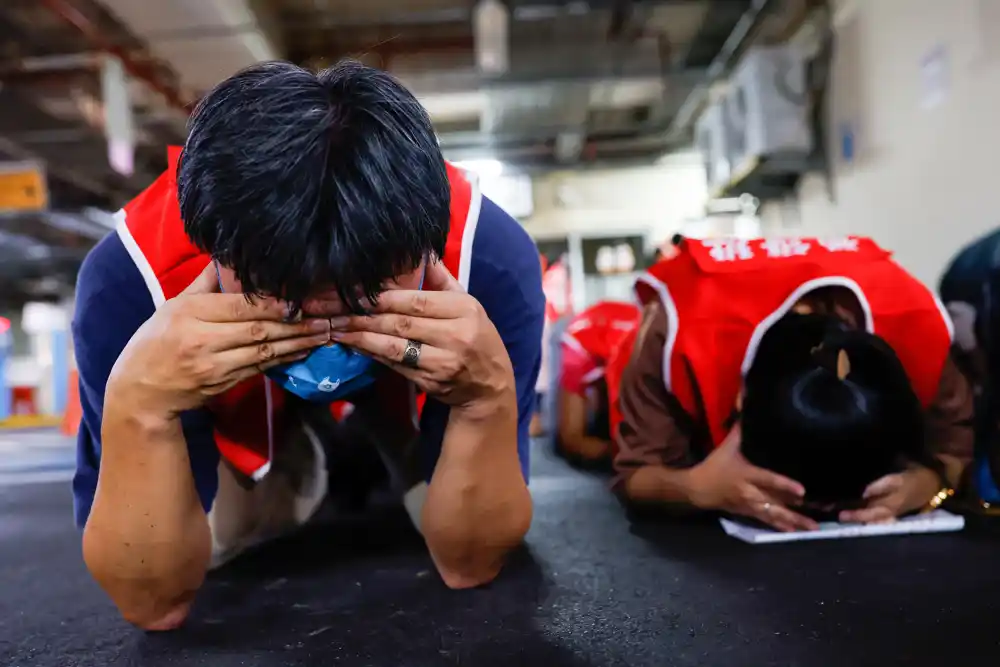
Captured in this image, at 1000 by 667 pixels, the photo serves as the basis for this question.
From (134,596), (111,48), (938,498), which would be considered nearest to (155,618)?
(134,596)

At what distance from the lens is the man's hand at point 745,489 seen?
77cm

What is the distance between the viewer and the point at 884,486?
805 millimetres

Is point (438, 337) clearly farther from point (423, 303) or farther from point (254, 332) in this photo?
point (254, 332)

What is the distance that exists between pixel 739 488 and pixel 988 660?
0.31m

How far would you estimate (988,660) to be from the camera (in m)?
0.50

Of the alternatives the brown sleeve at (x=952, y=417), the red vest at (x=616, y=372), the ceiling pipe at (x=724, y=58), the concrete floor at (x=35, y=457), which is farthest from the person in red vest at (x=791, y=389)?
the ceiling pipe at (x=724, y=58)

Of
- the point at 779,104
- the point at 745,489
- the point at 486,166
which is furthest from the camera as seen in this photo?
the point at 486,166

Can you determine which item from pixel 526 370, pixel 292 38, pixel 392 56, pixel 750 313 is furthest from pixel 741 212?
pixel 526 370

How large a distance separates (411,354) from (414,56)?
2.86m

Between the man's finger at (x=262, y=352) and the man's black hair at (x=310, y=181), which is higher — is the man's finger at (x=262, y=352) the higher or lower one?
the lower one

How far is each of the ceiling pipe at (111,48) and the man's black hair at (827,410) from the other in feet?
6.90

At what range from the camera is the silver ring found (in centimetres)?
53

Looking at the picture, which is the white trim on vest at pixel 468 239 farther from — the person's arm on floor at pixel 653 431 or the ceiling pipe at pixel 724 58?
the ceiling pipe at pixel 724 58

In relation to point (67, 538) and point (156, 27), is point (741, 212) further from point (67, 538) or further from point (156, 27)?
point (67, 538)
